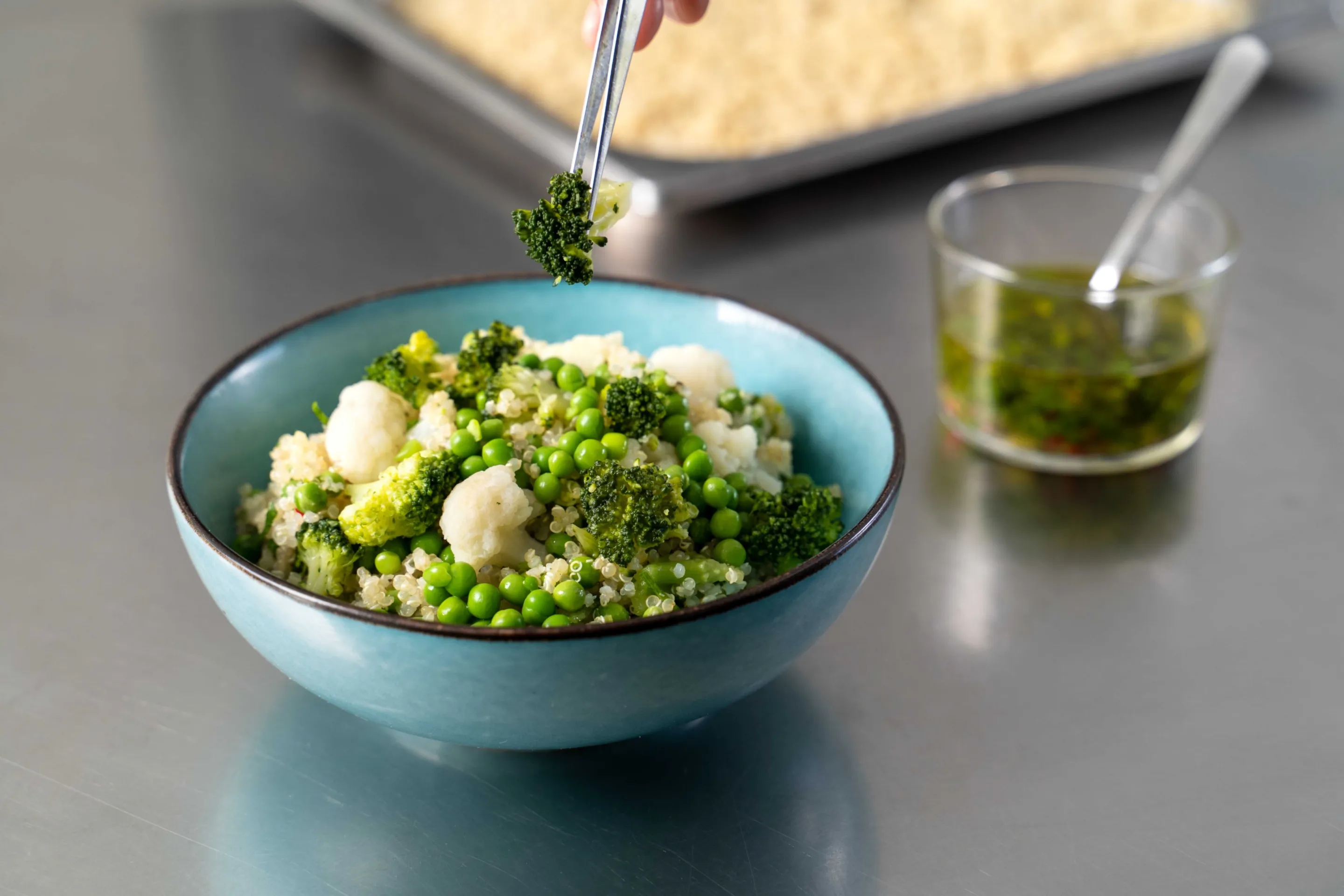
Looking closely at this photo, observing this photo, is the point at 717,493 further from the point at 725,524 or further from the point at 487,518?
the point at 487,518

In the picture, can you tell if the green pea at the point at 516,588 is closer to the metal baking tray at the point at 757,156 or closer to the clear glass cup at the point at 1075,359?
the clear glass cup at the point at 1075,359

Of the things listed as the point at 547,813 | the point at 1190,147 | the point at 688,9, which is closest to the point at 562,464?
the point at 547,813

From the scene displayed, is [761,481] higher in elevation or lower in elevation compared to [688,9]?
lower

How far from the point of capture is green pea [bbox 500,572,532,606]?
1.40 metres

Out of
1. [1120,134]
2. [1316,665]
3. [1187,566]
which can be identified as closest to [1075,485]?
[1187,566]

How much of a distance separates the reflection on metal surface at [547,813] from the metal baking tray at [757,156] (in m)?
1.50

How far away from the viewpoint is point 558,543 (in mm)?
1487

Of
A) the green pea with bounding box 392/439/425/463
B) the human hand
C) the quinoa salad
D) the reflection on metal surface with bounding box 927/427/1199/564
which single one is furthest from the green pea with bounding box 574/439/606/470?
the reflection on metal surface with bounding box 927/427/1199/564

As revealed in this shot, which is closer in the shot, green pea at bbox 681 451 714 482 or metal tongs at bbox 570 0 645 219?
metal tongs at bbox 570 0 645 219

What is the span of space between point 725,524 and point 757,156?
156 cm

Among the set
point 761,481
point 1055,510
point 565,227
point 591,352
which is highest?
point 565,227

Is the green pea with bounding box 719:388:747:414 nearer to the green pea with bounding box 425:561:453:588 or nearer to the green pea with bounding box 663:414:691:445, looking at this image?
the green pea with bounding box 663:414:691:445

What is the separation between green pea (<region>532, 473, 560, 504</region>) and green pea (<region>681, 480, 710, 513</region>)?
150 millimetres

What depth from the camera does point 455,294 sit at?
190cm
